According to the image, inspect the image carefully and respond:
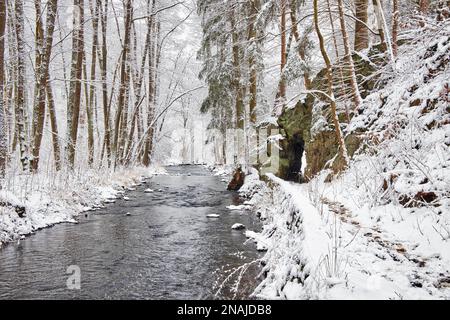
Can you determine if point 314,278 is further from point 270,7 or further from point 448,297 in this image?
point 270,7

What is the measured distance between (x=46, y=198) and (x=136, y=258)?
12.5ft

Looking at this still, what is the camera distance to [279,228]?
5.14 metres

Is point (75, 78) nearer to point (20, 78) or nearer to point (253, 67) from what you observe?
point (20, 78)

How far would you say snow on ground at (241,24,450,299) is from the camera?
2645mm

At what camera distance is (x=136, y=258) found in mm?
5156

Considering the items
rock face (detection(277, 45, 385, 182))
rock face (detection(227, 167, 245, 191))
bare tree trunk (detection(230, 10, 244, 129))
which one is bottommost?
rock face (detection(227, 167, 245, 191))

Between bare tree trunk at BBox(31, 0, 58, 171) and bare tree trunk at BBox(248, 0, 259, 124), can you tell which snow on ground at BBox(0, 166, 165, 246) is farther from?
bare tree trunk at BBox(248, 0, 259, 124)

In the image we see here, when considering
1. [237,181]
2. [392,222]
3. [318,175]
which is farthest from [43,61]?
[392,222]

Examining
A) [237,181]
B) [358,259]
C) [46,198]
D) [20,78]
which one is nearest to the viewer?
[358,259]

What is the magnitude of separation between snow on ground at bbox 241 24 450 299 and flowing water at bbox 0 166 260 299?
664 millimetres

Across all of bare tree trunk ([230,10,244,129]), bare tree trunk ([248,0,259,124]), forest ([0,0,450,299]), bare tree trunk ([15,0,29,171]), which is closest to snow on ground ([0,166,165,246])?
forest ([0,0,450,299])

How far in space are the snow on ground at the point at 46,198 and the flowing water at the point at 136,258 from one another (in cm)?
32

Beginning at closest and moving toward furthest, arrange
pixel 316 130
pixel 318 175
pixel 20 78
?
pixel 318 175, pixel 316 130, pixel 20 78
